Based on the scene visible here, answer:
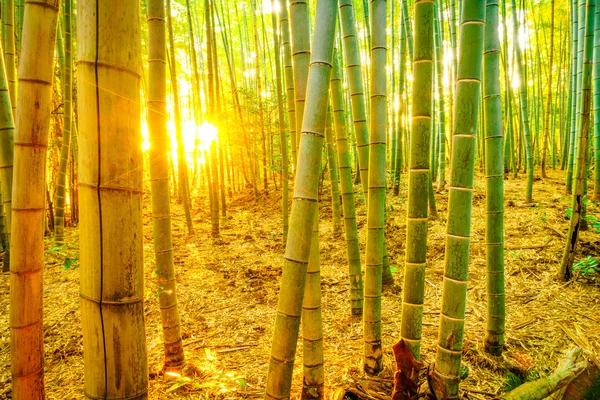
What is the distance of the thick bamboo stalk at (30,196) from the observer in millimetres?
991

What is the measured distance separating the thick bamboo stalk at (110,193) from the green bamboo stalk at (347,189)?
55.3 inches

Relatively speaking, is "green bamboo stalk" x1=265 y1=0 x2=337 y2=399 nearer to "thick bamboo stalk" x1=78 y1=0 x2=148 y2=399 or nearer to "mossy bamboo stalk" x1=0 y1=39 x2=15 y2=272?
"thick bamboo stalk" x1=78 y1=0 x2=148 y2=399

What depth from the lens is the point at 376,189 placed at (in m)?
1.71

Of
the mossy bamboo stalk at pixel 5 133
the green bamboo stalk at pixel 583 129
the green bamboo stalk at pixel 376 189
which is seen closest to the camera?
the mossy bamboo stalk at pixel 5 133

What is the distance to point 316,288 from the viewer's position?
55.1 inches

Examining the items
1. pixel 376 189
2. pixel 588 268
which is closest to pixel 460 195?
pixel 376 189

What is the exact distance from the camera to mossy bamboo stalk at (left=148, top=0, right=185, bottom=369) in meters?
1.66

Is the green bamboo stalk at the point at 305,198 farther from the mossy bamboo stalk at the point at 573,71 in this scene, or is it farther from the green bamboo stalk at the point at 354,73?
the mossy bamboo stalk at the point at 573,71

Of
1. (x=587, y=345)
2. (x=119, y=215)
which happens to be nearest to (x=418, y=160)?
(x=119, y=215)

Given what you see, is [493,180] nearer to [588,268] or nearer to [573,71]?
[588,268]

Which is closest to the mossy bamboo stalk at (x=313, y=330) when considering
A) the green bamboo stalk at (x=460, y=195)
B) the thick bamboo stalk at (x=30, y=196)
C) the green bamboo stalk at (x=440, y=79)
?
the green bamboo stalk at (x=460, y=195)

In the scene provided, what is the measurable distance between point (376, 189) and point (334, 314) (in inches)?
60.0

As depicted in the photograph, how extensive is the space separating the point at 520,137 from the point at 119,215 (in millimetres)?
10674

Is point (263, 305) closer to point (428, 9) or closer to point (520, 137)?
point (428, 9)
